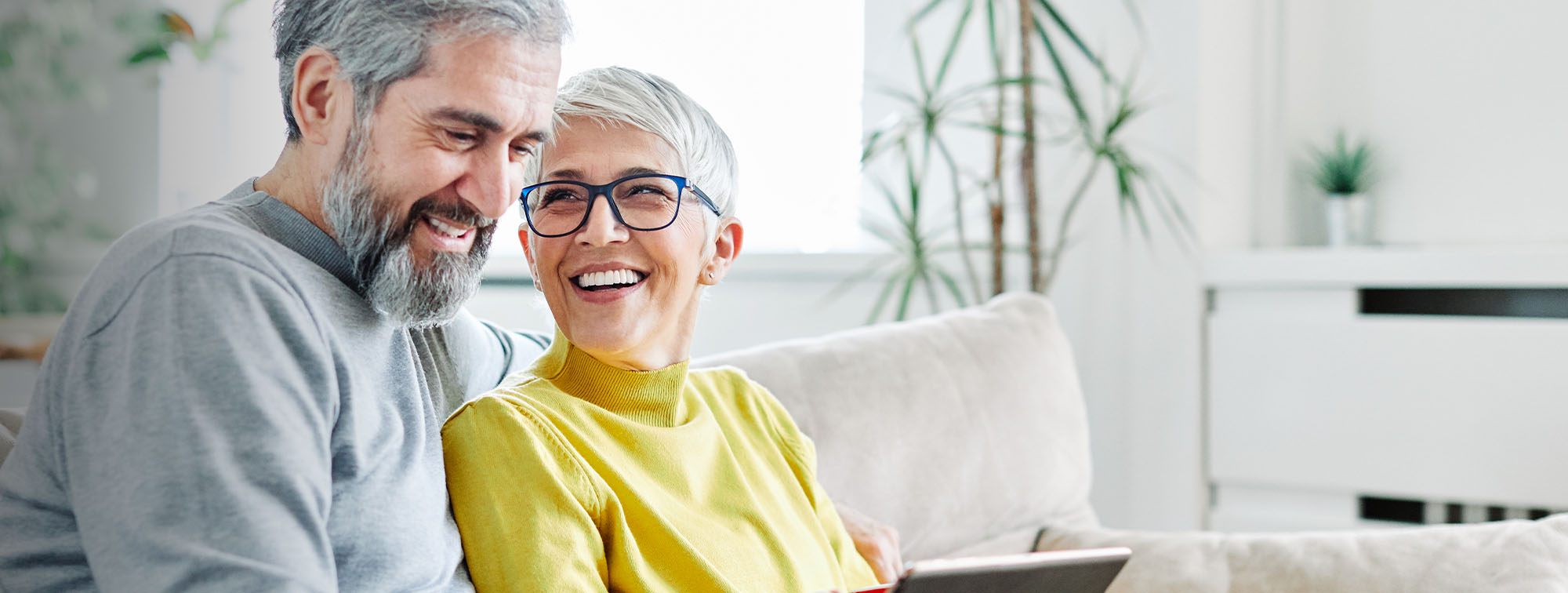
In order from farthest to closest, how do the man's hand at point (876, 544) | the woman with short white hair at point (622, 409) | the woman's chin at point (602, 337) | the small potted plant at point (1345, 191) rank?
1. the small potted plant at point (1345, 191)
2. the man's hand at point (876, 544)
3. the woman's chin at point (602, 337)
4. the woman with short white hair at point (622, 409)

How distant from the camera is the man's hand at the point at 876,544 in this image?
1.37 metres

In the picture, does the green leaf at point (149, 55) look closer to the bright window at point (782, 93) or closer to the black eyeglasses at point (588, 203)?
the bright window at point (782, 93)

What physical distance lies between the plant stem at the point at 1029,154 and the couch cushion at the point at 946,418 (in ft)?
2.00

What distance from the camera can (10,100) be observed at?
2289mm

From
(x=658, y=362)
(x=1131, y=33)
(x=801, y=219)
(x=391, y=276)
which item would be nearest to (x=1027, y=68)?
(x=1131, y=33)

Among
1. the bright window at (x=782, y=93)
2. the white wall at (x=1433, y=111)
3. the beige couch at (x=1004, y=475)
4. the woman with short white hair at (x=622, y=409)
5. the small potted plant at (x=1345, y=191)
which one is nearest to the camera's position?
the woman with short white hair at (x=622, y=409)

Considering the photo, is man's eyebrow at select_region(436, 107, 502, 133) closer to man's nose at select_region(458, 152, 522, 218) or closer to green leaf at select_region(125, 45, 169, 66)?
man's nose at select_region(458, 152, 522, 218)

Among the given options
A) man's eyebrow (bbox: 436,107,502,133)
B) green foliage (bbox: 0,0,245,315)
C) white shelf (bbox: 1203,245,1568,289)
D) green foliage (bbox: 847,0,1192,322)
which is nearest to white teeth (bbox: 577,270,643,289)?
man's eyebrow (bbox: 436,107,502,133)

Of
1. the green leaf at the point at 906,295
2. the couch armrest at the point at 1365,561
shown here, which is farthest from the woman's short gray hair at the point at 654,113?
the green leaf at the point at 906,295

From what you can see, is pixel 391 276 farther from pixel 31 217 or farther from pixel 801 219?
pixel 801 219

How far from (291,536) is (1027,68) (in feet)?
6.77

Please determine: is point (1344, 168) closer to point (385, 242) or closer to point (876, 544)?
point (876, 544)

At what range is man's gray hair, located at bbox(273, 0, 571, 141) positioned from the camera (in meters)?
0.88

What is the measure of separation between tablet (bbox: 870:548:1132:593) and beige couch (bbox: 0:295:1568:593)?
607 mm
